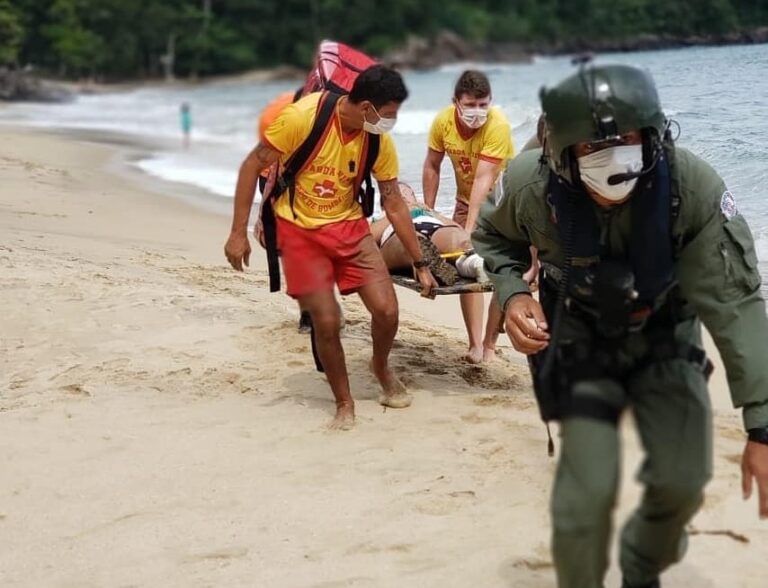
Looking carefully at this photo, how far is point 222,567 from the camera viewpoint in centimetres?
354

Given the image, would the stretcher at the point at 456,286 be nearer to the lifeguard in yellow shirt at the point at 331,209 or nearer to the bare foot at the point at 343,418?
the lifeguard in yellow shirt at the point at 331,209

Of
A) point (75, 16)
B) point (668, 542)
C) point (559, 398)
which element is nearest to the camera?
point (559, 398)

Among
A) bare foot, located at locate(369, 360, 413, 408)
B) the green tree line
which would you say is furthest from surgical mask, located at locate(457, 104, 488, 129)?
the green tree line

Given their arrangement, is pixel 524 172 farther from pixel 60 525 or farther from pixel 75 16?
pixel 75 16

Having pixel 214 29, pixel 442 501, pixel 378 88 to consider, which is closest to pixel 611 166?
pixel 442 501

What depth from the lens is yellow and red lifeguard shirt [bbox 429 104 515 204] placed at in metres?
6.03

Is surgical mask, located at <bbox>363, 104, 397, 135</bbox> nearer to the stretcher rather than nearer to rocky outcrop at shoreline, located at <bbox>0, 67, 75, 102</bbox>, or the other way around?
the stretcher

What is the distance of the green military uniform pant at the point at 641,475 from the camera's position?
6.61 feet

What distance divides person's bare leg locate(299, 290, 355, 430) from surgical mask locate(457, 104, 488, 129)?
5.49 feet

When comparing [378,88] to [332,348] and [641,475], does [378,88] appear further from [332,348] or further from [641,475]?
[641,475]

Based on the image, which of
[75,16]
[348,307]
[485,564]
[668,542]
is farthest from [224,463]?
[75,16]

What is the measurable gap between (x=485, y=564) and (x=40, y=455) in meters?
2.03

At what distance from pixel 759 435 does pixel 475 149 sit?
3660mm

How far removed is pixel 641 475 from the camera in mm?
1773
